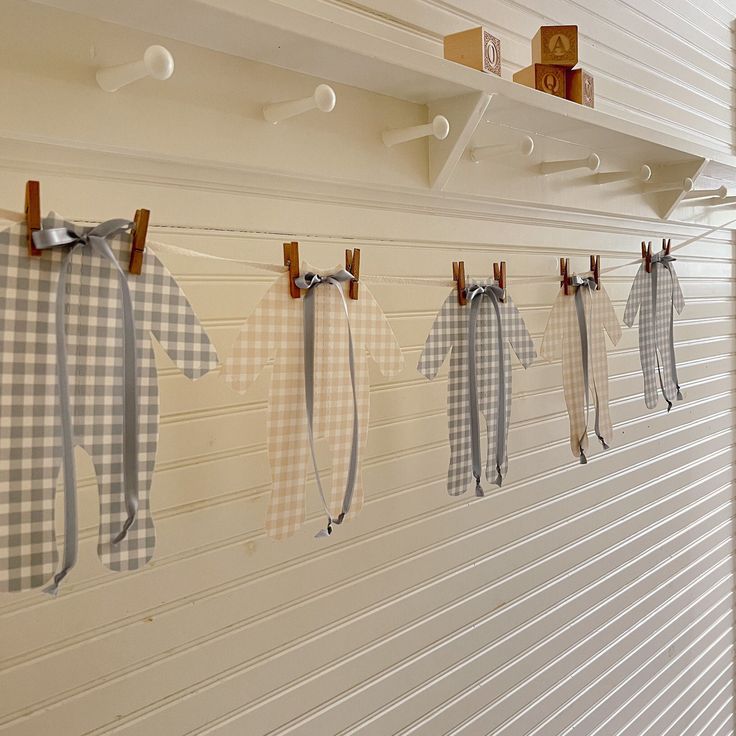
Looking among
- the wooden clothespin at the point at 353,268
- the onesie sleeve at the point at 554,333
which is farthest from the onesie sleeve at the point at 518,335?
the wooden clothespin at the point at 353,268

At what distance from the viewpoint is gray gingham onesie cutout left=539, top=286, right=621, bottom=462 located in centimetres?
168

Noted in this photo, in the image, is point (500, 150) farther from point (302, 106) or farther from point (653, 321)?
point (653, 321)

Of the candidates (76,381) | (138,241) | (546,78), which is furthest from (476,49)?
(76,381)

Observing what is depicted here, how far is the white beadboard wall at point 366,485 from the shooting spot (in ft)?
3.40

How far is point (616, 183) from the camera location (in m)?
2.16

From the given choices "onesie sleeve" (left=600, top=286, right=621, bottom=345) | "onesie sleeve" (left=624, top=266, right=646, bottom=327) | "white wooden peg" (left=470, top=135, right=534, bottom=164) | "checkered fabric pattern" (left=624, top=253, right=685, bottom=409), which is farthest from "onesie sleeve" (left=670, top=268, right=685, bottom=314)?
"white wooden peg" (left=470, top=135, right=534, bottom=164)

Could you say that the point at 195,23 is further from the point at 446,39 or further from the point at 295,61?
the point at 446,39

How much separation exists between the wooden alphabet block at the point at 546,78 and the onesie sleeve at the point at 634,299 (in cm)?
59

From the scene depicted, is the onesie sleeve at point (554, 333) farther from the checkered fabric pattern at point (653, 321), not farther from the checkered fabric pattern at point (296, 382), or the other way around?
the checkered fabric pattern at point (296, 382)

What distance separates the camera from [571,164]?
1.75 meters

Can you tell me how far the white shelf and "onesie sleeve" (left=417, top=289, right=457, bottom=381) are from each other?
0.97 ft

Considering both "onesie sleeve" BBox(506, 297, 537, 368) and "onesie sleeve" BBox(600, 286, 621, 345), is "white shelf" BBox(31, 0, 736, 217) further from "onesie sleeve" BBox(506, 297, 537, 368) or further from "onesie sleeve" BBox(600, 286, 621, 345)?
"onesie sleeve" BBox(600, 286, 621, 345)

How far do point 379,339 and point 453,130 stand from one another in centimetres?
50

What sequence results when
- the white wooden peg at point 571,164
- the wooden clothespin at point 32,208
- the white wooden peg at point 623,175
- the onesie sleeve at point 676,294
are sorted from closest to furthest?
the wooden clothespin at point 32,208, the white wooden peg at point 571,164, the white wooden peg at point 623,175, the onesie sleeve at point 676,294
